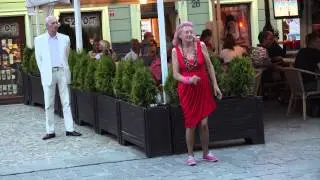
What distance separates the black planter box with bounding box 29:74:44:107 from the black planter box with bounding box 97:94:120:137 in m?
4.15

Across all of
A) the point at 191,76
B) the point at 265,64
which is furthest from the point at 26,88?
the point at 191,76

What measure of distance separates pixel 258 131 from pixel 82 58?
142 inches

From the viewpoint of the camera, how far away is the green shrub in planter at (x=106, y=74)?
384 inches

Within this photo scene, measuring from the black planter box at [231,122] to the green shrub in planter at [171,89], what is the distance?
11 centimetres

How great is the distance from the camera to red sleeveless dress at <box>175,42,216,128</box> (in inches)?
296

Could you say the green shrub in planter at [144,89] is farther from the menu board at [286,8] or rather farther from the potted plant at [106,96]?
the menu board at [286,8]

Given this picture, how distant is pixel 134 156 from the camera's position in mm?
Result: 8367

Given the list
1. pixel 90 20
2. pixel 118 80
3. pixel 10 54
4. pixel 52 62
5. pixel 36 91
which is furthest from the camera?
pixel 90 20

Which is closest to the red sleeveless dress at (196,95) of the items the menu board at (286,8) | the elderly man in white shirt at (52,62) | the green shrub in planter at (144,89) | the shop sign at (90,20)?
the green shrub in planter at (144,89)

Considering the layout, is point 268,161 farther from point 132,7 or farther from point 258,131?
point 132,7

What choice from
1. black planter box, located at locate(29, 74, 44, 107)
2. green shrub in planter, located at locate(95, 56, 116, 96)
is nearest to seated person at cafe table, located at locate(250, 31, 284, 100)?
green shrub in planter, located at locate(95, 56, 116, 96)

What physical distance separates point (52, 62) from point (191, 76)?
3.13 meters

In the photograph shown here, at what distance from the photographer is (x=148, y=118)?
812 cm

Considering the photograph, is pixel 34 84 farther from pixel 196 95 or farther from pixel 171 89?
pixel 196 95
